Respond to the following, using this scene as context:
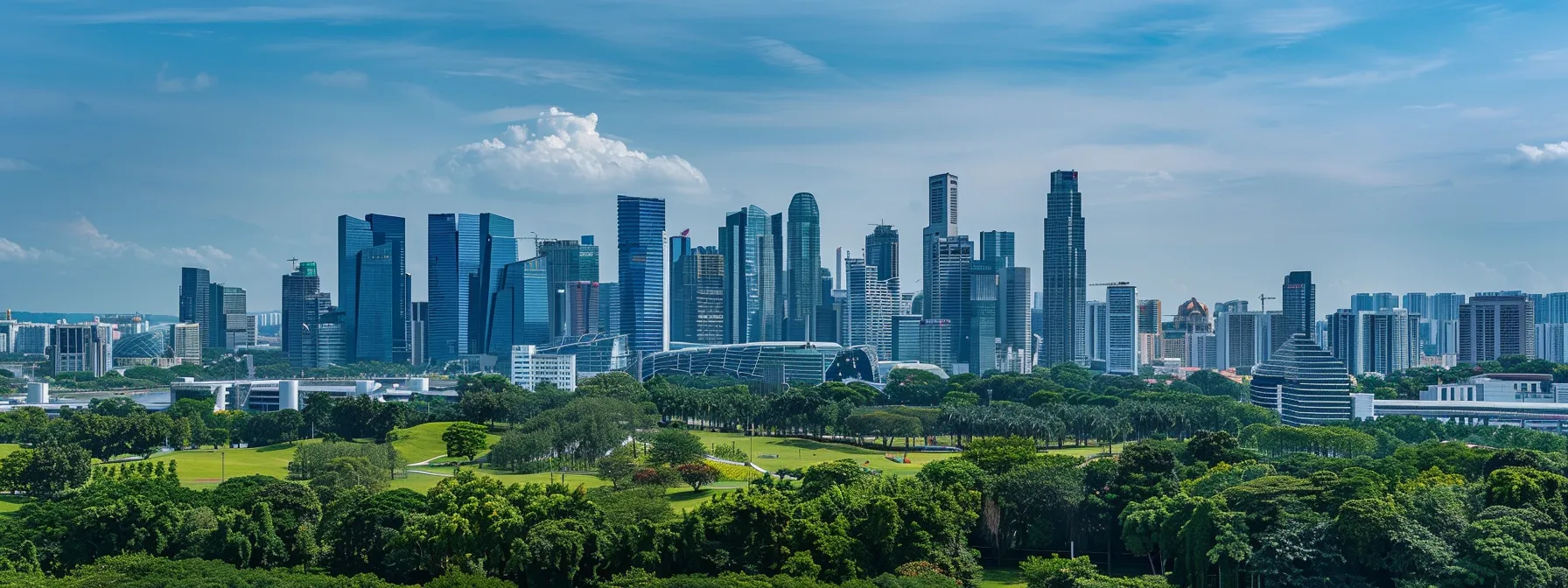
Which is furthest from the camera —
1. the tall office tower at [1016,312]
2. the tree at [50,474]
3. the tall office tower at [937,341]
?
the tall office tower at [1016,312]

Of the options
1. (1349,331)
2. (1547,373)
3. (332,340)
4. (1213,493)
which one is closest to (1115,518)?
(1213,493)

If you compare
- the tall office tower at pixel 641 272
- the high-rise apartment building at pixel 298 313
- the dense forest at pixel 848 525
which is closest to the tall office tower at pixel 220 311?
the high-rise apartment building at pixel 298 313

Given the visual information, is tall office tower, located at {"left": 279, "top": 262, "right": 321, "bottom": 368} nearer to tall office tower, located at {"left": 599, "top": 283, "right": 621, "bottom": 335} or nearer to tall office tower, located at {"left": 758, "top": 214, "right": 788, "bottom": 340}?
tall office tower, located at {"left": 599, "top": 283, "right": 621, "bottom": 335}

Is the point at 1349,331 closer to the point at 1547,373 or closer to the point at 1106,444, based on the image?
the point at 1547,373

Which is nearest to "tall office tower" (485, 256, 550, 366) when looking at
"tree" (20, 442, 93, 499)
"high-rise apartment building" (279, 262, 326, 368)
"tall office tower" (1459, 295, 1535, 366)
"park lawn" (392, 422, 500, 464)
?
"high-rise apartment building" (279, 262, 326, 368)

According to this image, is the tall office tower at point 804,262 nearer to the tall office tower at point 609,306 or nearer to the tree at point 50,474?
the tall office tower at point 609,306

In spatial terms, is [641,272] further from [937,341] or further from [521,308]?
[937,341]
